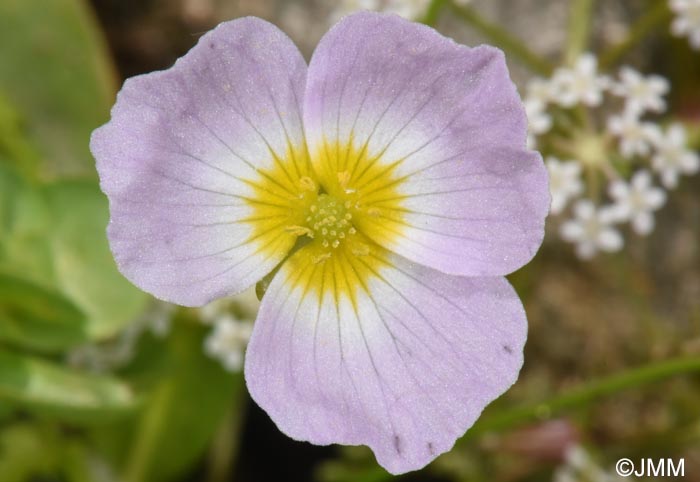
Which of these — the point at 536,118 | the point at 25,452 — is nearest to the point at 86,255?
the point at 25,452

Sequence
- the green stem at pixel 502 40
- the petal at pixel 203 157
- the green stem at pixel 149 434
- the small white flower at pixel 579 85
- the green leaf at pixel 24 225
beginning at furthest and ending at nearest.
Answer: the green stem at pixel 149 434 < the green stem at pixel 502 40 < the small white flower at pixel 579 85 < the green leaf at pixel 24 225 < the petal at pixel 203 157

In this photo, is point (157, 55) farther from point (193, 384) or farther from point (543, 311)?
point (543, 311)

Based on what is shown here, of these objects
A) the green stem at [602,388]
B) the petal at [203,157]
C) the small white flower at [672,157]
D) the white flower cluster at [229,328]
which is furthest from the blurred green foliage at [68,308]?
the small white flower at [672,157]

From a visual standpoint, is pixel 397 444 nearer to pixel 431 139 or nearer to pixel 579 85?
pixel 431 139

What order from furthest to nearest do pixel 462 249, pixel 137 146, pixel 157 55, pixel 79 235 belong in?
1. pixel 157 55
2. pixel 79 235
3. pixel 462 249
4. pixel 137 146

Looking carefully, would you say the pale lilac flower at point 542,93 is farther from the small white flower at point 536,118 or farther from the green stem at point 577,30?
the green stem at point 577,30

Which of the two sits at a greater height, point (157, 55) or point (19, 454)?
point (157, 55)

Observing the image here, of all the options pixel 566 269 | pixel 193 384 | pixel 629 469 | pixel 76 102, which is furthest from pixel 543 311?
pixel 76 102

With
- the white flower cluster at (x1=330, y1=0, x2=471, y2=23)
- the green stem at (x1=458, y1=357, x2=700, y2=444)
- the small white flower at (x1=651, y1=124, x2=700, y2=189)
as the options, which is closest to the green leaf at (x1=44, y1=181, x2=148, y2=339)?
the white flower cluster at (x1=330, y1=0, x2=471, y2=23)
